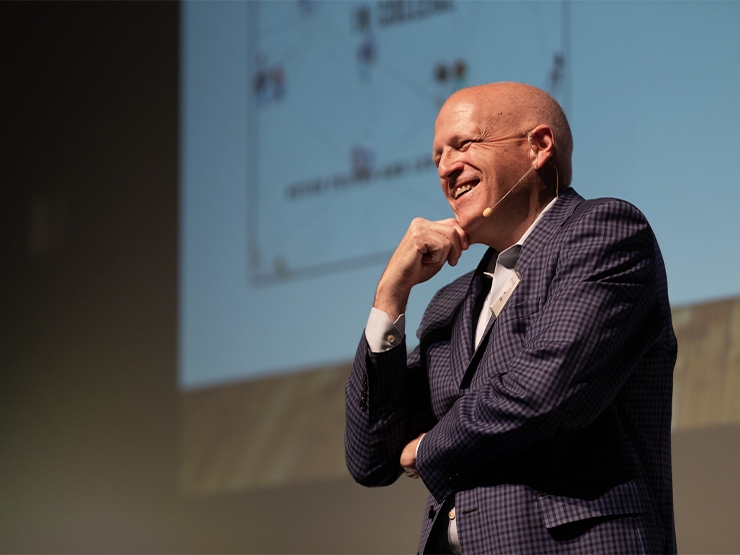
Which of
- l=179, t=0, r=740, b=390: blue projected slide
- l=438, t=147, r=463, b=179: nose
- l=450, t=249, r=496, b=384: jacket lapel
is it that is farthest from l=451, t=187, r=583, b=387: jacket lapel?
l=179, t=0, r=740, b=390: blue projected slide

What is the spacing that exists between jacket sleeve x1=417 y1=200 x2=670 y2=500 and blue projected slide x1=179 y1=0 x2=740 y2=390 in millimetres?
913

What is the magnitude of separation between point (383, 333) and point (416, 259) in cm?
18

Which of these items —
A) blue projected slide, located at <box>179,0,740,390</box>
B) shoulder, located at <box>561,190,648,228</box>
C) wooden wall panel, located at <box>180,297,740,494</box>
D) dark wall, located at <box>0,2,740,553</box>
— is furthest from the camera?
dark wall, located at <box>0,2,740,553</box>

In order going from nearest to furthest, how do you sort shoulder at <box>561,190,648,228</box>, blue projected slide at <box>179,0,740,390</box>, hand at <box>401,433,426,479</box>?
1. shoulder at <box>561,190,648,228</box>
2. hand at <box>401,433,426,479</box>
3. blue projected slide at <box>179,0,740,390</box>

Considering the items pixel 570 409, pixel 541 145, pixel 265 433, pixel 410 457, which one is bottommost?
pixel 265 433

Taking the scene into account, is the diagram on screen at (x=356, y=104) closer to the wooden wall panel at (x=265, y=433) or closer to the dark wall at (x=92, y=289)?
the wooden wall panel at (x=265, y=433)

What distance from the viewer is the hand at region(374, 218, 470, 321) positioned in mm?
1738

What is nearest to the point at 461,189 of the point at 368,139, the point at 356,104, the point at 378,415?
the point at 378,415

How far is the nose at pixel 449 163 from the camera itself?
178cm

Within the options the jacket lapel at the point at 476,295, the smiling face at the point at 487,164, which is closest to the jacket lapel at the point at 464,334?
the jacket lapel at the point at 476,295

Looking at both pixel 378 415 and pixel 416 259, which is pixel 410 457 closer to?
pixel 378 415

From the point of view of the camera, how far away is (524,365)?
54.8 inches

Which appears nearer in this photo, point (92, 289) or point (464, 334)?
point (464, 334)

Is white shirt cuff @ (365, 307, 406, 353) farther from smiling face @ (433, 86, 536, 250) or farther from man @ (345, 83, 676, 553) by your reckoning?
smiling face @ (433, 86, 536, 250)
